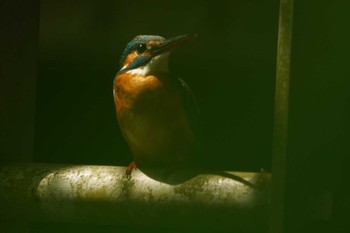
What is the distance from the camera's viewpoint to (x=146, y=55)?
3.48 meters

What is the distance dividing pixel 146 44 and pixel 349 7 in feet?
4.58

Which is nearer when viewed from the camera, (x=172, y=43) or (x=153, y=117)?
(x=172, y=43)

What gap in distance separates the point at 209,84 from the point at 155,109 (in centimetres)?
70

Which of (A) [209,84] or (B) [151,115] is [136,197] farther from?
(A) [209,84]

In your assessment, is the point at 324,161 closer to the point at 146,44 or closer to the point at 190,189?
the point at 190,189

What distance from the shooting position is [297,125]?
2.15 meters

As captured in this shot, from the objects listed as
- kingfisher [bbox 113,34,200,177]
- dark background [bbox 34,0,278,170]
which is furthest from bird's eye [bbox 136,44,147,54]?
dark background [bbox 34,0,278,170]

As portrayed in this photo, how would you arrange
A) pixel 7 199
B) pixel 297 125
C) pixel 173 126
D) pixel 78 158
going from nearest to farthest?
pixel 297 125 < pixel 7 199 < pixel 173 126 < pixel 78 158

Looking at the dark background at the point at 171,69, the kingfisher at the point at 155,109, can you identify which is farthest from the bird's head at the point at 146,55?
the dark background at the point at 171,69

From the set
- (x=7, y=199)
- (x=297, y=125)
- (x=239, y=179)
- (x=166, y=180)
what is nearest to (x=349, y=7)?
(x=297, y=125)

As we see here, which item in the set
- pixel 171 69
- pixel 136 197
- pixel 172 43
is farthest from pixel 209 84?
pixel 136 197

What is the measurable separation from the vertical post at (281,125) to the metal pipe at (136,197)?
0.42 feet

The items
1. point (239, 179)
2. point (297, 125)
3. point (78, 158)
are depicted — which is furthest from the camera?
point (78, 158)

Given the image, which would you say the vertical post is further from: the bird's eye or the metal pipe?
the bird's eye
